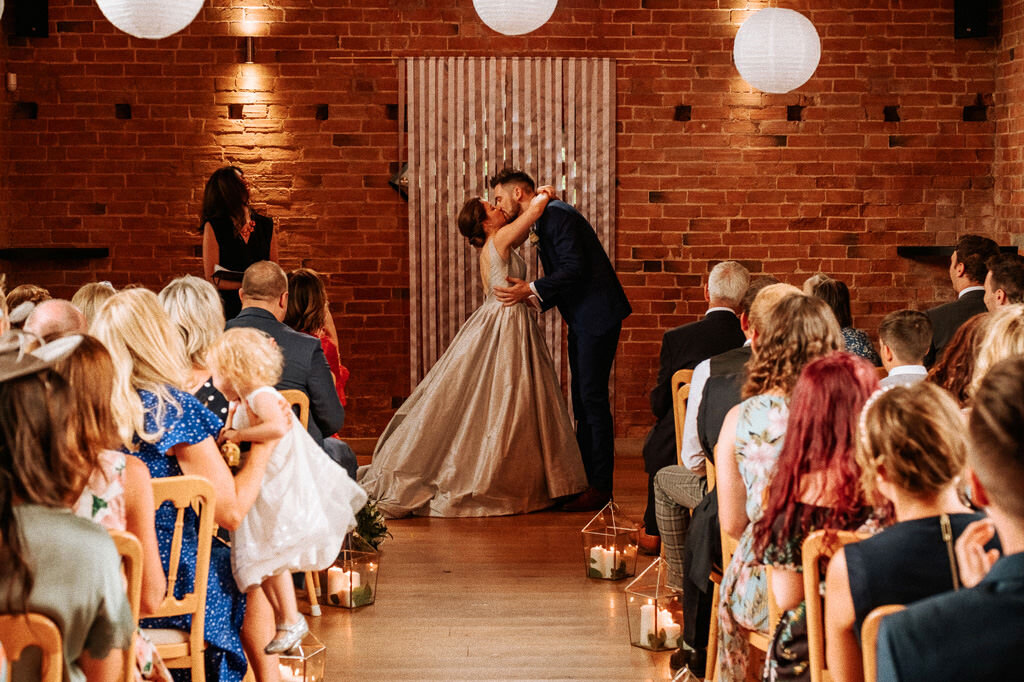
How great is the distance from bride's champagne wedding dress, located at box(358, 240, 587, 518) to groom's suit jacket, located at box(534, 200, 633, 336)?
227mm

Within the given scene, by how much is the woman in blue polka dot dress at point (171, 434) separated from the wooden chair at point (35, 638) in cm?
82

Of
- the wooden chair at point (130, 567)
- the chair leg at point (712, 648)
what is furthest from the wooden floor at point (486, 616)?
the wooden chair at point (130, 567)

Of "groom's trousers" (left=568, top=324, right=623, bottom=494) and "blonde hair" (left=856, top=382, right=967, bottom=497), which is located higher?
"blonde hair" (left=856, top=382, right=967, bottom=497)

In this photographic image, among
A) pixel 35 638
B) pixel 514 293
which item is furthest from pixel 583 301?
pixel 35 638

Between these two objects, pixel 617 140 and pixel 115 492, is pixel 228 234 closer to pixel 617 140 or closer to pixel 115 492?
pixel 617 140

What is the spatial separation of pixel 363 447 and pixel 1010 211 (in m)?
4.24

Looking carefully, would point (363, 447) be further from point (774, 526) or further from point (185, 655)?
point (774, 526)

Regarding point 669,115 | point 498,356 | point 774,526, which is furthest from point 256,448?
point 669,115

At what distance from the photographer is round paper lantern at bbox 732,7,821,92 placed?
19.1 ft

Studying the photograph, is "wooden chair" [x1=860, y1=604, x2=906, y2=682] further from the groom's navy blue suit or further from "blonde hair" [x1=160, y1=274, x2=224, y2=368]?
the groom's navy blue suit

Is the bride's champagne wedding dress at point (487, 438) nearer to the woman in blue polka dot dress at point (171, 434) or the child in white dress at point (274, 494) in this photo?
the child in white dress at point (274, 494)

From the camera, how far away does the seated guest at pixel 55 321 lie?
139 inches

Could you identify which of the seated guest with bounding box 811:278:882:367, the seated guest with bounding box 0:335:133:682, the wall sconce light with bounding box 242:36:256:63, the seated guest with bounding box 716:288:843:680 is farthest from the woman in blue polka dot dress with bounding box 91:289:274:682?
the wall sconce light with bounding box 242:36:256:63

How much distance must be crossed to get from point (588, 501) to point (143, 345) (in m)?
3.45
